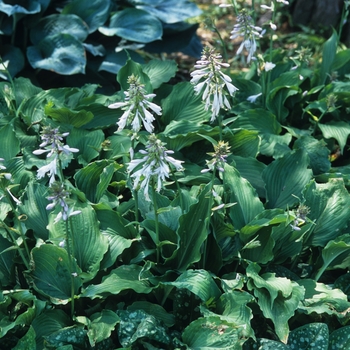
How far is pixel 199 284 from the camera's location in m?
3.28

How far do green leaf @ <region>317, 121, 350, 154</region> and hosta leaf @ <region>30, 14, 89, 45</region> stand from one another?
235 centimetres

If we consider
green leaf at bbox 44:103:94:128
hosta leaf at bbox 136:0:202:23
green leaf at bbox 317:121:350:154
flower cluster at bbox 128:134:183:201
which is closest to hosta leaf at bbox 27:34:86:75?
green leaf at bbox 44:103:94:128

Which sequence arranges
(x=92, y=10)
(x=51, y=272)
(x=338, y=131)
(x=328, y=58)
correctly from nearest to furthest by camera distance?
(x=51, y=272) → (x=338, y=131) → (x=328, y=58) → (x=92, y=10)

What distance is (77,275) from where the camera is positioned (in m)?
3.27

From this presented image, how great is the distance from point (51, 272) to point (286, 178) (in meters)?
1.71

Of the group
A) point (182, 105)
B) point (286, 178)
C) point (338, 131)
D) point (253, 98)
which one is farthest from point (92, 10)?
point (286, 178)

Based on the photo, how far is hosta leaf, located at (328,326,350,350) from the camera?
3.35 meters

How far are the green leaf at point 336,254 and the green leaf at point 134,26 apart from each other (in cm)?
277

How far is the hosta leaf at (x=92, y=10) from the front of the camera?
568cm

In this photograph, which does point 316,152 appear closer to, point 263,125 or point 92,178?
point 263,125

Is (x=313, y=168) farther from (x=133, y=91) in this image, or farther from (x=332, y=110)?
(x=133, y=91)

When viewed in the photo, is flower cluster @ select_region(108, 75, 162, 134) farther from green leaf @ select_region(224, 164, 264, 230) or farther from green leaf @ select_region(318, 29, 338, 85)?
green leaf @ select_region(318, 29, 338, 85)

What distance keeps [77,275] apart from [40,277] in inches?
11.4

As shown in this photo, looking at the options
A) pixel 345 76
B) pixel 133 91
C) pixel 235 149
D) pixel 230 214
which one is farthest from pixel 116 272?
pixel 345 76
